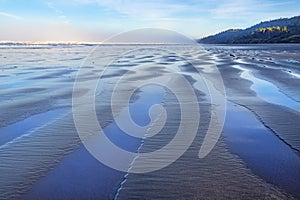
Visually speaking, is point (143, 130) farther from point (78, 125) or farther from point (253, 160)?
point (253, 160)

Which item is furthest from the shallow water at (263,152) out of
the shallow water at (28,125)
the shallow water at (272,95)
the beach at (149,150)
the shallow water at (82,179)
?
the shallow water at (28,125)

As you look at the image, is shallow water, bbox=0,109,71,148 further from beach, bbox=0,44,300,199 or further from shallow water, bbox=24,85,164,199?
shallow water, bbox=24,85,164,199

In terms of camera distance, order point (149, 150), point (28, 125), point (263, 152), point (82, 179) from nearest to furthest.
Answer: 1. point (82, 179)
2. point (263, 152)
3. point (149, 150)
4. point (28, 125)

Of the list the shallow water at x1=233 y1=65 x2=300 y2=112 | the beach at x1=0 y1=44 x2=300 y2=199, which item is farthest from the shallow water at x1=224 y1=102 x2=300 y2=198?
the shallow water at x1=233 y1=65 x2=300 y2=112

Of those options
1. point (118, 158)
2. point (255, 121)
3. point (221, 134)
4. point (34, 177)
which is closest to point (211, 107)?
point (255, 121)

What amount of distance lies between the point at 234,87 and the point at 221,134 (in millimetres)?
8398

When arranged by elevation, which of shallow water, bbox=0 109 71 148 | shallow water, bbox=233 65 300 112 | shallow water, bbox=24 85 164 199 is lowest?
shallow water, bbox=233 65 300 112

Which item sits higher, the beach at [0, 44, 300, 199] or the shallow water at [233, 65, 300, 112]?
the beach at [0, 44, 300, 199]

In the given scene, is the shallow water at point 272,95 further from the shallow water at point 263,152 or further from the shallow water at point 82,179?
the shallow water at point 82,179

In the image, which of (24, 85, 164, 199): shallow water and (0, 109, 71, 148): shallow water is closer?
(24, 85, 164, 199): shallow water

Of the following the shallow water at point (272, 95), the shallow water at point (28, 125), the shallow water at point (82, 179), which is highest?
the shallow water at point (82, 179)

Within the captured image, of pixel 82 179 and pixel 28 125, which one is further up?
pixel 82 179

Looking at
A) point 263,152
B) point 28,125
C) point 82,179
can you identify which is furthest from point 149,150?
point 28,125

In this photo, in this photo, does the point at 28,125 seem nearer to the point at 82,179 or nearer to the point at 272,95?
the point at 82,179
